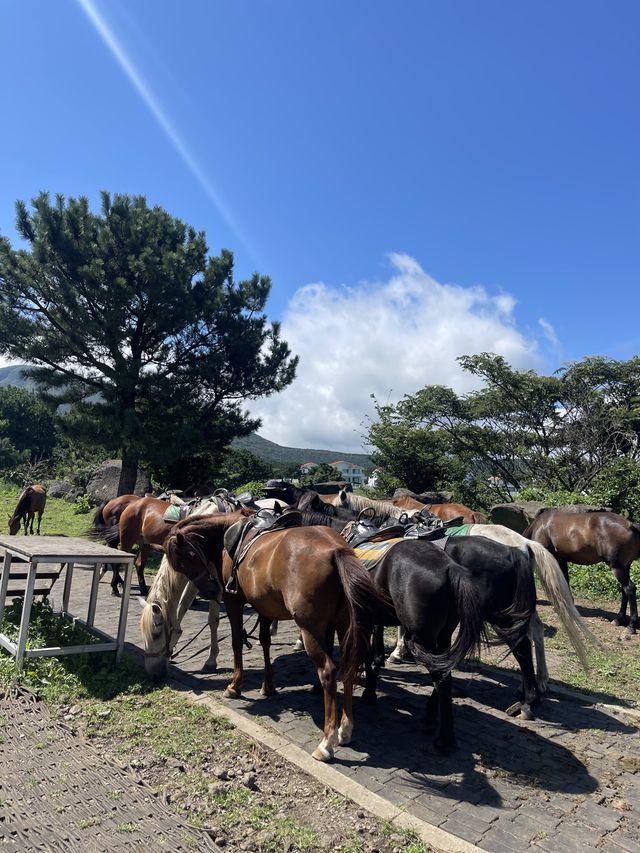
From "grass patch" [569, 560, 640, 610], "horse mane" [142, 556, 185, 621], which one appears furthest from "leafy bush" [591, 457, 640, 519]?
"horse mane" [142, 556, 185, 621]

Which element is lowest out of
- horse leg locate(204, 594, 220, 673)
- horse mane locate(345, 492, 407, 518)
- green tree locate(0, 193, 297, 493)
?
horse leg locate(204, 594, 220, 673)

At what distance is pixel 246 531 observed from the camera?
5152mm

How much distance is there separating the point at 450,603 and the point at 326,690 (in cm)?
112

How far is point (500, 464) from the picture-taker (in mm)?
19984

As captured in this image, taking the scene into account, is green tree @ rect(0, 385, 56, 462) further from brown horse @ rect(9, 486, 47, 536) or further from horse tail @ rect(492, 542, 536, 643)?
horse tail @ rect(492, 542, 536, 643)

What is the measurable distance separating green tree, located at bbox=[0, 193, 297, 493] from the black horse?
1096 cm

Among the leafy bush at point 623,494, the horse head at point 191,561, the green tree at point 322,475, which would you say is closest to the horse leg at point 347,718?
the horse head at point 191,561

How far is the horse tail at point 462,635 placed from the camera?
12.4 feet

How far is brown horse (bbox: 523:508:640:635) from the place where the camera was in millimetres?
7926

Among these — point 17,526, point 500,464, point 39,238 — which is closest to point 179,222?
point 39,238

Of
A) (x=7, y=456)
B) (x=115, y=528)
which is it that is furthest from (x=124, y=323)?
(x=7, y=456)

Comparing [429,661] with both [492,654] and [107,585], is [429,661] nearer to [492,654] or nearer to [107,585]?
[492,654]

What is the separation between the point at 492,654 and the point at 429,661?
3486mm

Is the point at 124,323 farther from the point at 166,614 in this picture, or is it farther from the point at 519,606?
the point at 519,606
